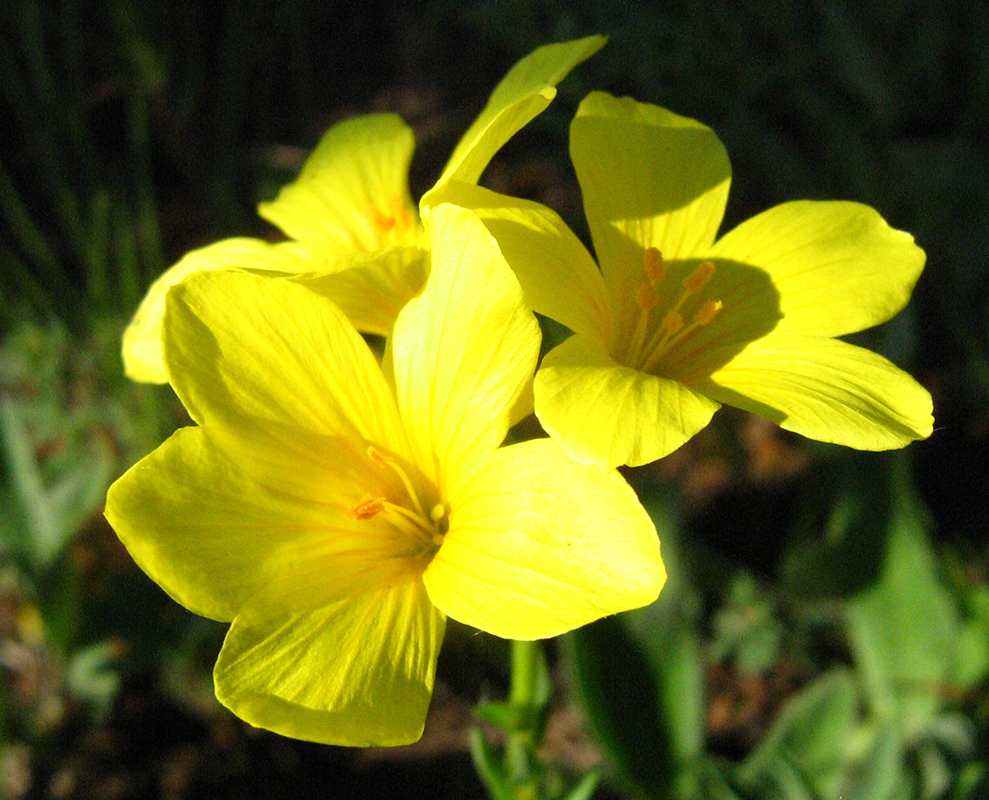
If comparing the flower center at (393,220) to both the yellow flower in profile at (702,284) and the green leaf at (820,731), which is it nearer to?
the yellow flower in profile at (702,284)

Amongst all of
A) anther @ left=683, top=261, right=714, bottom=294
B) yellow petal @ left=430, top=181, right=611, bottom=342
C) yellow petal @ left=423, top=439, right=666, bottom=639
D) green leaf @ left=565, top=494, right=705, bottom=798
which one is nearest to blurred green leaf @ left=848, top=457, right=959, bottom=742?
green leaf @ left=565, top=494, right=705, bottom=798

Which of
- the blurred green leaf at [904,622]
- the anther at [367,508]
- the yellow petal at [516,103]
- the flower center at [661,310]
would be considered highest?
the yellow petal at [516,103]

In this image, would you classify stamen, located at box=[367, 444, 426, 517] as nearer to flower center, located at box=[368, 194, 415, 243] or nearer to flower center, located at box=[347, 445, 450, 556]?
flower center, located at box=[347, 445, 450, 556]

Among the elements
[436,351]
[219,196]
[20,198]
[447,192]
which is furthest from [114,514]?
[20,198]

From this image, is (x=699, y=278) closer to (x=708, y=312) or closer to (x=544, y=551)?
(x=708, y=312)

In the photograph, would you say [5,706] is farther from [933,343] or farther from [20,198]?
[933,343]

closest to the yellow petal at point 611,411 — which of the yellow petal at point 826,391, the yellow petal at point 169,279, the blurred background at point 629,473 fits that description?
the yellow petal at point 826,391

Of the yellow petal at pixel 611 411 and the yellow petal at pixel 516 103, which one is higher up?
the yellow petal at pixel 516 103
